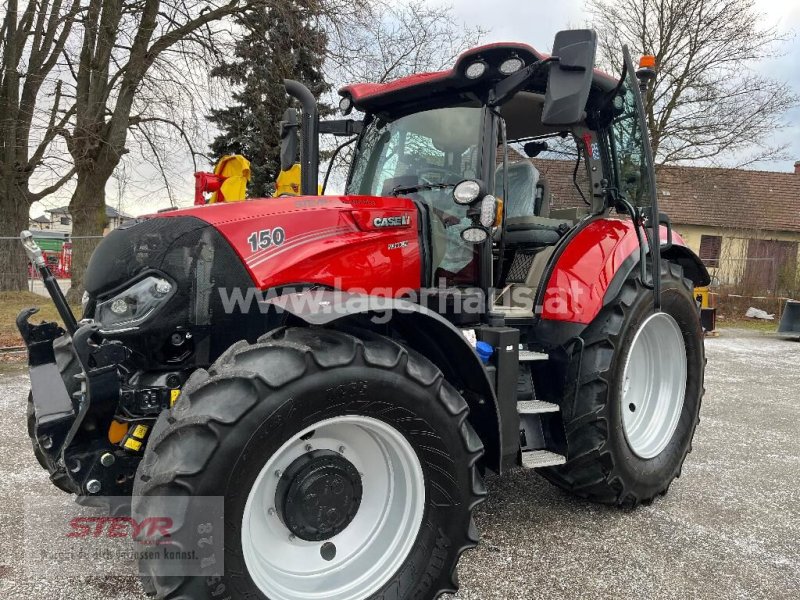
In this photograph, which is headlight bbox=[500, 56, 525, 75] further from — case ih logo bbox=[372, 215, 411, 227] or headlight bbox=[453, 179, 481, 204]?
case ih logo bbox=[372, 215, 411, 227]

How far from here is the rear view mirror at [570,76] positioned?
8.51 feet

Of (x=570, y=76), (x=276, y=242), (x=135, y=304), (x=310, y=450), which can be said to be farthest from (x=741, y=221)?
(x=135, y=304)

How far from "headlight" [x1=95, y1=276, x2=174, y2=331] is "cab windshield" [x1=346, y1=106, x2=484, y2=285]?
139 centimetres

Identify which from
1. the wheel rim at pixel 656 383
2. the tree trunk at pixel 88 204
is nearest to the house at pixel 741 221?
the wheel rim at pixel 656 383

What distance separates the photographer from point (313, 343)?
224 centimetres

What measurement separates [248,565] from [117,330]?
108 cm

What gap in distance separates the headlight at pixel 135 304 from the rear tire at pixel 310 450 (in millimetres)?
467

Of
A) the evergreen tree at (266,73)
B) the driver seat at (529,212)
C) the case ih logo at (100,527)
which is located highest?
the evergreen tree at (266,73)

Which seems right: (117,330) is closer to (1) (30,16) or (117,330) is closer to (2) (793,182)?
(1) (30,16)

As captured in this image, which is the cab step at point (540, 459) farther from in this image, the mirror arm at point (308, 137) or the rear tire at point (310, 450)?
the mirror arm at point (308, 137)

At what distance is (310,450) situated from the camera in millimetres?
2344

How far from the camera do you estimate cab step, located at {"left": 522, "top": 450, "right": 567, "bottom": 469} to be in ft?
10.0

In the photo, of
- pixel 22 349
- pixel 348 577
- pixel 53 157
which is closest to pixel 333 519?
pixel 348 577

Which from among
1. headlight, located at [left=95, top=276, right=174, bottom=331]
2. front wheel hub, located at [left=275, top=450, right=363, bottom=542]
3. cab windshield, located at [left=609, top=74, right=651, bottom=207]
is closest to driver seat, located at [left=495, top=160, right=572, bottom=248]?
cab windshield, located at [left=609, top=74, right=651, bottom=207]
